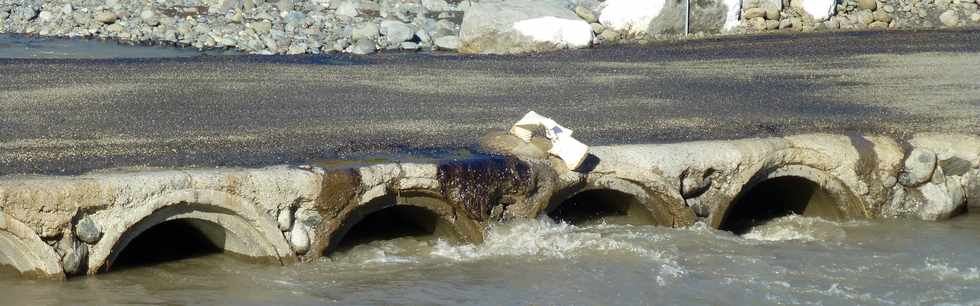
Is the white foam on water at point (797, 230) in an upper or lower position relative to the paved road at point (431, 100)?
lower

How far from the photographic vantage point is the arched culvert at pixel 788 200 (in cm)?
1166

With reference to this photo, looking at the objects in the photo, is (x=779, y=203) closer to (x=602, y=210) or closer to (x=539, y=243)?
(x=602, y=210)

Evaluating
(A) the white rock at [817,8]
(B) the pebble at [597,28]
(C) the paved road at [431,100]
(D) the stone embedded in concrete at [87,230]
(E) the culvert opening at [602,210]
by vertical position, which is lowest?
(D) the stone embedded in concrete at [87,230]

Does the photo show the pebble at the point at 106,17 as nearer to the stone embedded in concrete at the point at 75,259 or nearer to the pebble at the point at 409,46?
the pebble at the point at 409,46

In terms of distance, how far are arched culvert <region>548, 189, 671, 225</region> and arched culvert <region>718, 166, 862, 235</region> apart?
27.0 inches

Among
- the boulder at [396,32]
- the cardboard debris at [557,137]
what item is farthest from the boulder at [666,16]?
the cardboard debris at [557,137]

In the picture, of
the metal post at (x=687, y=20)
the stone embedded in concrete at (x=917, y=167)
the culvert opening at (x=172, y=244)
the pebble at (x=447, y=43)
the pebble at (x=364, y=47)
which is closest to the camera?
the culvert opening at (x=172, y=244)

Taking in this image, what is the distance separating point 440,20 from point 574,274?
12.6 meters

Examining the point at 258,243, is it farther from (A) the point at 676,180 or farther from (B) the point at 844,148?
(B) the point at 844,148

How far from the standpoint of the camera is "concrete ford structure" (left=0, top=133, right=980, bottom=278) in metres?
9.06

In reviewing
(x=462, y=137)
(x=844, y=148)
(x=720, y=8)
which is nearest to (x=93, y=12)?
(x=720, y=8)

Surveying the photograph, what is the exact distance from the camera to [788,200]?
12.4m

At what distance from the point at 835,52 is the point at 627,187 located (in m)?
6.85

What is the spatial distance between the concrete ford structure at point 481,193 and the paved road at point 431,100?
1.57 ft
